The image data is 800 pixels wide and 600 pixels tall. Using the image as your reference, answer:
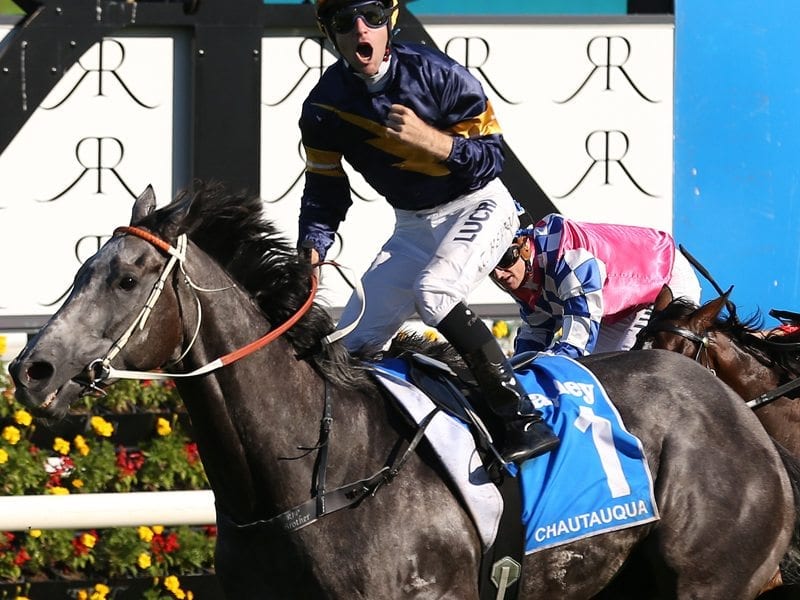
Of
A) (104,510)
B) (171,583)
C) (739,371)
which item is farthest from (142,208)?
(739,371)

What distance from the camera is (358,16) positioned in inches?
149

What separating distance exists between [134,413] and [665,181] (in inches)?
108

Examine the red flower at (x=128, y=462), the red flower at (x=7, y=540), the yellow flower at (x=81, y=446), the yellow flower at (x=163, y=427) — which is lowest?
the red flower at (x=7, y=540)

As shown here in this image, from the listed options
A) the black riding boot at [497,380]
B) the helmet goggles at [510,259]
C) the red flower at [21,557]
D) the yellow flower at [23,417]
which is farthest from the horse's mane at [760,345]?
the red flower at [21,557]

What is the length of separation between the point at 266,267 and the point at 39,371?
75 centimetres

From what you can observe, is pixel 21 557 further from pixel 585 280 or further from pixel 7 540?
pixel 585 280

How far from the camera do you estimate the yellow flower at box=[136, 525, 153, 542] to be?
17.6 ft

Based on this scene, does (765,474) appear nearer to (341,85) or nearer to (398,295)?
(398,295)

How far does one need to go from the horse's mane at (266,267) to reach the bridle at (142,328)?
72 mm

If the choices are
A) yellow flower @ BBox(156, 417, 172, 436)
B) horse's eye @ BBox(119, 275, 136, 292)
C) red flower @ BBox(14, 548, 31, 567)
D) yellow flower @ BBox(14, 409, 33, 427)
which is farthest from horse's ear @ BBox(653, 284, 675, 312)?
horse's eye @ BBox(119, 275, 136, 292)

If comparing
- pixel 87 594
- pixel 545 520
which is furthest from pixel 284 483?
pixel 87 594

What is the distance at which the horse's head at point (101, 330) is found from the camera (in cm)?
320

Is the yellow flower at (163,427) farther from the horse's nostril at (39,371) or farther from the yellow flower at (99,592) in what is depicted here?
the horse's nostril at (39,371)

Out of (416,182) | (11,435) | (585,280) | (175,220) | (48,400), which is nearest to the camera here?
(48,400)
